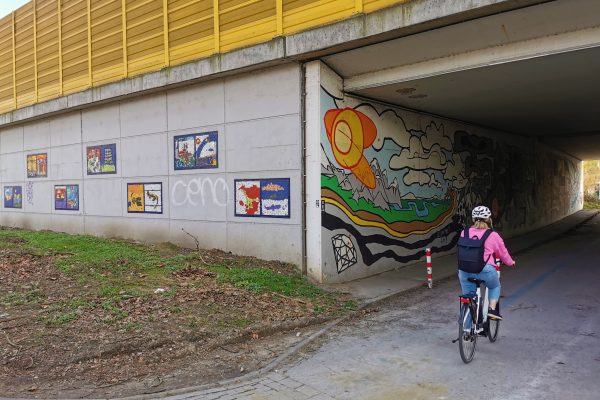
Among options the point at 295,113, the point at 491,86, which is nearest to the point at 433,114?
the point at 491,86

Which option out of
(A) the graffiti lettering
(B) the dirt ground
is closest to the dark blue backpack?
(B) the dirt ground

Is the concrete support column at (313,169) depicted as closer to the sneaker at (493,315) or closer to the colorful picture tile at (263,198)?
the colorful picture tile at (263,198)

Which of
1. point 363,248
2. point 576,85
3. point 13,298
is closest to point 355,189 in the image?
point 363,248

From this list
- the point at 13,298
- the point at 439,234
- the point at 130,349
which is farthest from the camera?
the point at 439,234

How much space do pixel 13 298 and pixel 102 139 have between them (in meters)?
7.93

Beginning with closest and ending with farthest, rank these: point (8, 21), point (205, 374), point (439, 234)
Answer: point (205, 374)
point (439, 234)
point (8, 21)

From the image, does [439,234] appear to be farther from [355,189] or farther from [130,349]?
[130,349]

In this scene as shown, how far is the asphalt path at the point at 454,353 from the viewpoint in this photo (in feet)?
15.4

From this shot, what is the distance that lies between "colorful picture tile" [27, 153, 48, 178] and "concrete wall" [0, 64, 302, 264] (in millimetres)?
250

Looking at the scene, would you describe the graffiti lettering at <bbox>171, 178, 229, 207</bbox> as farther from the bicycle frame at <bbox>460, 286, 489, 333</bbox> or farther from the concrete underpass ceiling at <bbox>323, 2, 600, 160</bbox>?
the bicycle frame at <bbox>460, 286, 489, 333</bbox>

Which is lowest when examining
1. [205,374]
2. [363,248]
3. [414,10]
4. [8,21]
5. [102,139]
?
[205,374]

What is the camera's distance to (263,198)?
34.2 feet

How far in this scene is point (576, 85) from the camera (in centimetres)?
1058

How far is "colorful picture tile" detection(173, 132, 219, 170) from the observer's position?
37.3 feet
